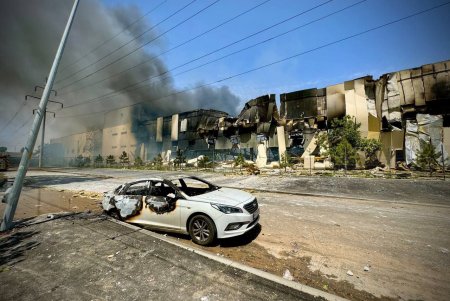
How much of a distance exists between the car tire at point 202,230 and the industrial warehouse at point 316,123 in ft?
66.5

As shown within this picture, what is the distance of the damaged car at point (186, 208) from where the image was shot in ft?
16.4

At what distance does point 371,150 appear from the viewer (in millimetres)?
24078

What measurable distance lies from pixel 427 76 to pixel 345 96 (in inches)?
304

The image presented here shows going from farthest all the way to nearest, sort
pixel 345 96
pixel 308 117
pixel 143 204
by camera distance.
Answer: pixel 308 117
pixel 345 96
pixel 143 204

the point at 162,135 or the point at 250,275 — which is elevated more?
the point at 162,135

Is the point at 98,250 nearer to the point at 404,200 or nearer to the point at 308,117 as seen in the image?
the point at 404,200

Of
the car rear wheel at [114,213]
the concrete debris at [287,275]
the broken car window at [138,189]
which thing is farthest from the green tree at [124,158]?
the concrete debris at [287,275]

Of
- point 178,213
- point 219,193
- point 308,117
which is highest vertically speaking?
point 308,117

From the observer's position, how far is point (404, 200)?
32.0ft

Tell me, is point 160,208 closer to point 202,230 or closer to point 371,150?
point 202,230

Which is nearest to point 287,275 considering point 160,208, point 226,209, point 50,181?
point 226,209

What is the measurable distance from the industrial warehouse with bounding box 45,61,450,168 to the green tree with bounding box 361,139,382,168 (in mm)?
593

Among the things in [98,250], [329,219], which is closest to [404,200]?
[329,219]

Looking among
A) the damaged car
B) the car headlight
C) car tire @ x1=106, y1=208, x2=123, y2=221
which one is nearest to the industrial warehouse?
the damaged car
